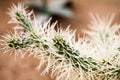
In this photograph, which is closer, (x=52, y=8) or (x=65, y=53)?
(x=65, y=53)

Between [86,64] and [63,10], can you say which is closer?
[86,64]

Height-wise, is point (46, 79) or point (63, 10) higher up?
point (63, 10)

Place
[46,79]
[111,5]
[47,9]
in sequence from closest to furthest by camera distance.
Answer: [46,79] → [47,9] → [111,5]

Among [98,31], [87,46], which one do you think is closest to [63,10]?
[98,31]

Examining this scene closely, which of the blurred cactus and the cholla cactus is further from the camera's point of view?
the blurred cactus

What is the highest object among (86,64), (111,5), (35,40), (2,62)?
(111,5)

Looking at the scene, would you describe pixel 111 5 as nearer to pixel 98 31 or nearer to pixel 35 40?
pixel 98 31

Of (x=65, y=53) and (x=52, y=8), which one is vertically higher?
(x=52, y=8)

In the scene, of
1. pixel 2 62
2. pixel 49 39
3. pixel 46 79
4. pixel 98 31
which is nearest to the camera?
pixel 49 39

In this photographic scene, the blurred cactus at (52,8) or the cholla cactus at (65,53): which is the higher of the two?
the blurred cactus at (52,8)

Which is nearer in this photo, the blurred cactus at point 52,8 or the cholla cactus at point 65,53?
the cholla cactus at point 65,53

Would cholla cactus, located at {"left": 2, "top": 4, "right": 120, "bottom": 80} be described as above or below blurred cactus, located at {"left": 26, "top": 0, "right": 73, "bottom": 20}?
below
